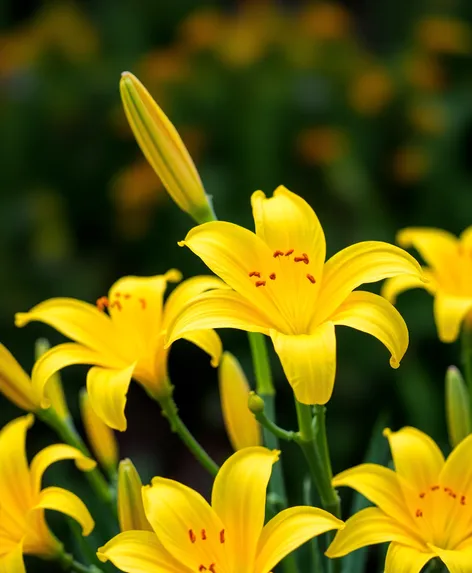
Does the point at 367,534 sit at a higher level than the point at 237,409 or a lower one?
lower

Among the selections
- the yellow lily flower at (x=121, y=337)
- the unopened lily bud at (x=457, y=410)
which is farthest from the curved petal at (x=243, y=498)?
the unopened lily bud at (x=457, y=410)

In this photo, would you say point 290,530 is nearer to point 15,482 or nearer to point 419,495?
point 419,495

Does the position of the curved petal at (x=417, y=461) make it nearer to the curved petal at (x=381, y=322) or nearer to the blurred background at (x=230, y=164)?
the curved petal at (x=381, y=322)

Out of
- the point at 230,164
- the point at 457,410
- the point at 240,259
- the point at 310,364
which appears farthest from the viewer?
the point at 230,164

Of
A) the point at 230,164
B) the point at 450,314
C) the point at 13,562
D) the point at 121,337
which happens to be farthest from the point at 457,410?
the point at 230,164

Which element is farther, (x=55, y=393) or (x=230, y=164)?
(x=230, y=164)

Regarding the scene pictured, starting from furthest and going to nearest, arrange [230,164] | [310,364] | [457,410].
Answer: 1. [230,164]
2. [457,410]
3. [310,364]
